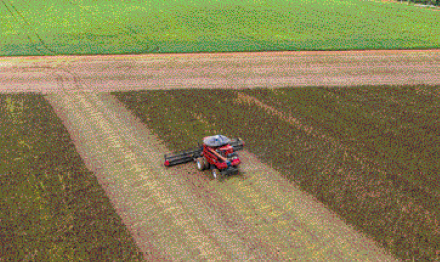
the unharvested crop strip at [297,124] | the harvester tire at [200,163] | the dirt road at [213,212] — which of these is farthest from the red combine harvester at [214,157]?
the unharvested crop strip at [297,124]

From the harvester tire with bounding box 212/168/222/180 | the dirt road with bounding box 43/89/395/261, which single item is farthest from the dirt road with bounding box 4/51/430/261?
the harvester tire with bounding box 212/168/222/180

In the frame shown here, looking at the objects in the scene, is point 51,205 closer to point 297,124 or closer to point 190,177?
point 190,177

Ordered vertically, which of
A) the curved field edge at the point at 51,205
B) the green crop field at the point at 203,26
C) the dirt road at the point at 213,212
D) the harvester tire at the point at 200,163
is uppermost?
the green crop field at the point at 203,26

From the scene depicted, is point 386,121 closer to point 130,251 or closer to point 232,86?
point 232,86

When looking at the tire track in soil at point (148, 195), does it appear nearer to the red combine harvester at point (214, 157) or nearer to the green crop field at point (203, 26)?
the red combine harvester at point (214, 157)

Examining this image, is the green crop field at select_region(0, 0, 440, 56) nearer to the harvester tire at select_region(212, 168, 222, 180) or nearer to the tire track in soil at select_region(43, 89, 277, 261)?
the tire track in soil at select_region(43, 89, 277, 261)

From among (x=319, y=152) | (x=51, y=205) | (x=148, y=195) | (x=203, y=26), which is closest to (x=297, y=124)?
(x=319, y=152)

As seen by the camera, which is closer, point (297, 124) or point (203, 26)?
point (297, 124)
